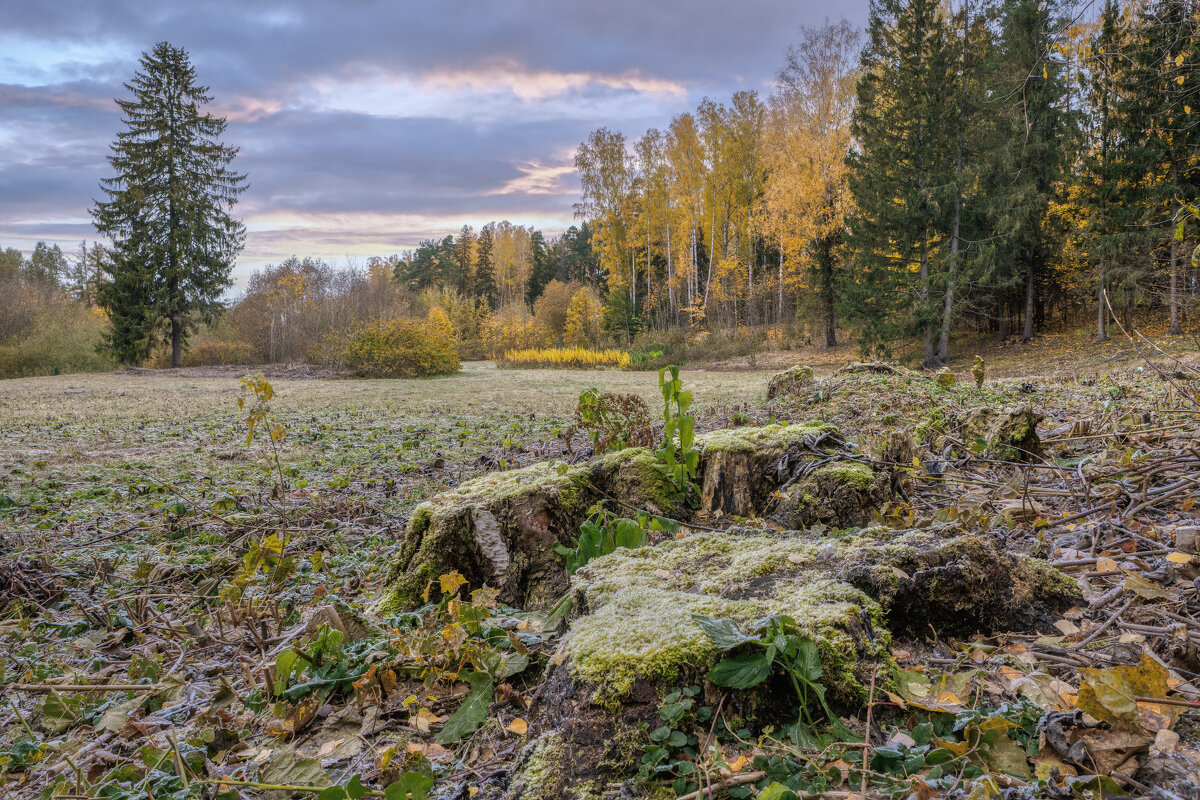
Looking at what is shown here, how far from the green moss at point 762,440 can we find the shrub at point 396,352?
16701 mm

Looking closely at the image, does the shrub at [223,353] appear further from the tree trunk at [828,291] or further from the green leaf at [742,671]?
the green leaf at [742,671]

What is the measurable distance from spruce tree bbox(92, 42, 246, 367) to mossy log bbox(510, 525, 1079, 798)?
88.1ft

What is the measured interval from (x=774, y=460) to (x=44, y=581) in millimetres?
3507

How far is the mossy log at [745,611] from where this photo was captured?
3.80ft

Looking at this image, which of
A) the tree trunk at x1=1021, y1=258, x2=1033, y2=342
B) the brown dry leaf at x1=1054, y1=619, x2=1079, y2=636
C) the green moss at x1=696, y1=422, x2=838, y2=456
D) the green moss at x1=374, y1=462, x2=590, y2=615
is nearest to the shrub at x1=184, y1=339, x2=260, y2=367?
the green moss at x1=374, y1=462, x2=590, y2=615

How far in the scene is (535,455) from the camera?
5398mm

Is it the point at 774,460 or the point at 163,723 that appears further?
the point at 774,460

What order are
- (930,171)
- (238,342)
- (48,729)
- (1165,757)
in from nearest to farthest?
1. (1165,757)
2. (48,729)
3. (930,171)
4. (238,342)

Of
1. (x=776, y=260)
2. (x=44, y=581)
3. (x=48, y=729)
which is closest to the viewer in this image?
(x=48, y=729)

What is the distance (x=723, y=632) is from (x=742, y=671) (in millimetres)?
79

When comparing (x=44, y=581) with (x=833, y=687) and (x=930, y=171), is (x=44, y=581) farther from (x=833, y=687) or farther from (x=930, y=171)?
(x=930, y=171)

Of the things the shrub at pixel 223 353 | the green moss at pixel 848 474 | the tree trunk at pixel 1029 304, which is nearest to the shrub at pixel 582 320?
the shrub at pixel 223 353

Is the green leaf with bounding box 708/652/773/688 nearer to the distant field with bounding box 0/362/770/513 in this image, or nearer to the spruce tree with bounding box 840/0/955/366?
the distant field with bounding box 0/362/770/513

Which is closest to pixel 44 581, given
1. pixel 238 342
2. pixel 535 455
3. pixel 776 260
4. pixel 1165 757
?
pixel 535 455
